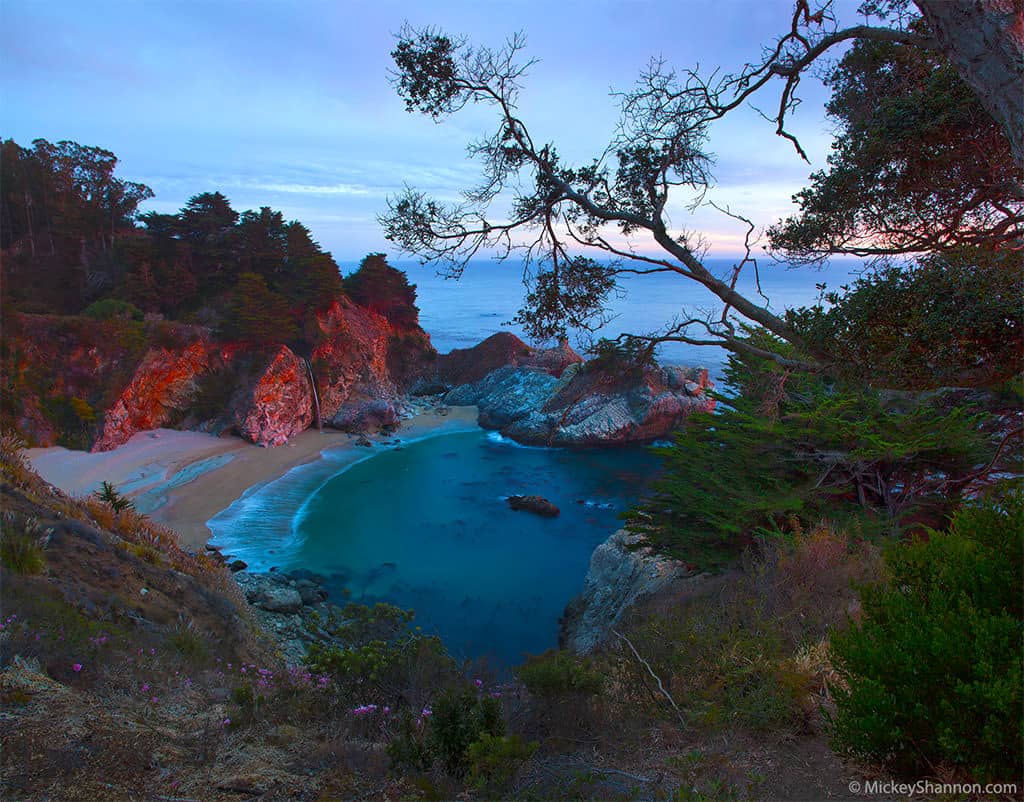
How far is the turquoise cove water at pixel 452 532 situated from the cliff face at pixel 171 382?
5142 mm

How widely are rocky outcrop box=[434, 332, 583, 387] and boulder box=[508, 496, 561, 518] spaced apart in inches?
661

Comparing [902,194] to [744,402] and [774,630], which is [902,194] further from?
[744,402]

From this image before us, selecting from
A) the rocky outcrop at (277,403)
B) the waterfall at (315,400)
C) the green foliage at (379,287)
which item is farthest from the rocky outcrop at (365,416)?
the green foliage at (379,287)

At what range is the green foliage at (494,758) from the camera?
3492mm

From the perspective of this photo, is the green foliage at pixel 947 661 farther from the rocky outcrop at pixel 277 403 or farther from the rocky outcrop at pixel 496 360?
the rocky outcrop at pixel 496 360

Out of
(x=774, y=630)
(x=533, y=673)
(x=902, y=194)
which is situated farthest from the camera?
(x=902, y=194)

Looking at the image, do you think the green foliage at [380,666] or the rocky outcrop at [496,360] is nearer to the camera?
the green foliage at [380,666]

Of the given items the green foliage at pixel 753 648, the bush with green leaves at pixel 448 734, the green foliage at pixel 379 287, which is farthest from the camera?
the green foliage at pixel 379 287

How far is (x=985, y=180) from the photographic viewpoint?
18.1 ft

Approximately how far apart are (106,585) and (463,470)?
2100 cm

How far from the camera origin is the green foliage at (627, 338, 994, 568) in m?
9.84

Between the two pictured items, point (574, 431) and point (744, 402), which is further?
point (574, 431)

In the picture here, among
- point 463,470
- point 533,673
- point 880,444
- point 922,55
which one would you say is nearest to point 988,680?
point 533,673

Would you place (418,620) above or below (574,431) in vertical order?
below
